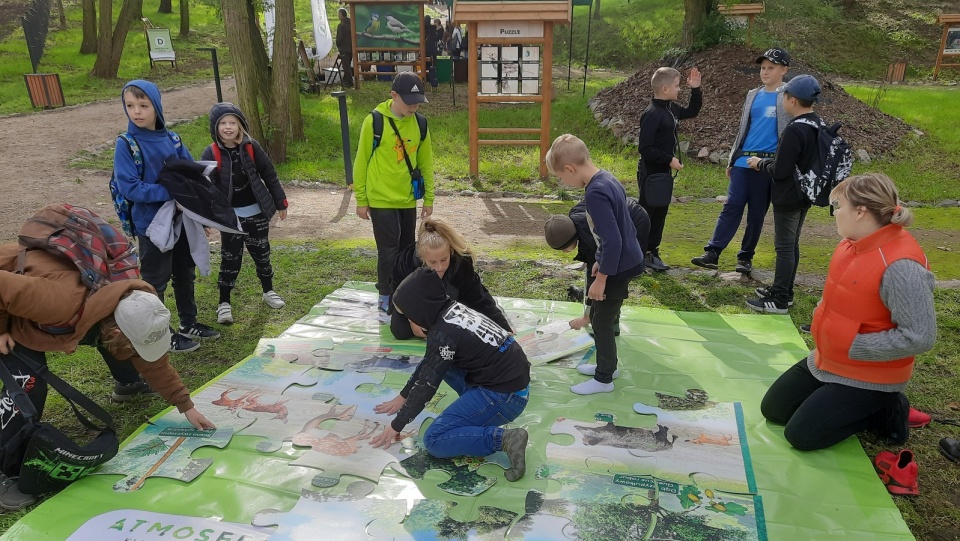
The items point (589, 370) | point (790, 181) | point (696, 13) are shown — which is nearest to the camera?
point (589, 370)

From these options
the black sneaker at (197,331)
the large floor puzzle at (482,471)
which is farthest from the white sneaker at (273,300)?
the large floor puzzle at (482,471)

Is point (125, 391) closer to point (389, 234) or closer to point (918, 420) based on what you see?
point (389, 234)

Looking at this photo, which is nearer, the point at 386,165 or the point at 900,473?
the point at 900,473

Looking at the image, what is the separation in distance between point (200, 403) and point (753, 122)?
5.03 m

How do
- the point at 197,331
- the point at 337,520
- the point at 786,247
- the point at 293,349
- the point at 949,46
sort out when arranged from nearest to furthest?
the point at 337,520
the point at 293,349
the point at 197,331
the point at 786,247
the point at 949,46

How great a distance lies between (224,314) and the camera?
5.27 meters

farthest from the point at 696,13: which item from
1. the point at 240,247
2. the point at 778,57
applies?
the point at 240,247

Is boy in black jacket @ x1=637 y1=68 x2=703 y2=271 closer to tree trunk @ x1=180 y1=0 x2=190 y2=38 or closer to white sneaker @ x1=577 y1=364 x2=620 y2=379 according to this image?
white sneaker @ x1=577 y1=364 x2=620 y2=379

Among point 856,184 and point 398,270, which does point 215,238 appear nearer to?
point 398,270

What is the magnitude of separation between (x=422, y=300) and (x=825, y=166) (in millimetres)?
3542

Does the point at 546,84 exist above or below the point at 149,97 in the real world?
below

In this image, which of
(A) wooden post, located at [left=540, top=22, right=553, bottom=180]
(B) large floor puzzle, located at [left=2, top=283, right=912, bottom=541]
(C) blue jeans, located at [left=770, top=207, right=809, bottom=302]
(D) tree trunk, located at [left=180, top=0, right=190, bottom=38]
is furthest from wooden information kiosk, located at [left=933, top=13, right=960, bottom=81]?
(D) tree trunk, located at [left=180, top=0, right=190, bottom=38]

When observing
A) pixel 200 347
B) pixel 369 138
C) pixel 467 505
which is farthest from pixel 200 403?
pixel 369 138

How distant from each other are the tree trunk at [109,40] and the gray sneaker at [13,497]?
55.5 feet
